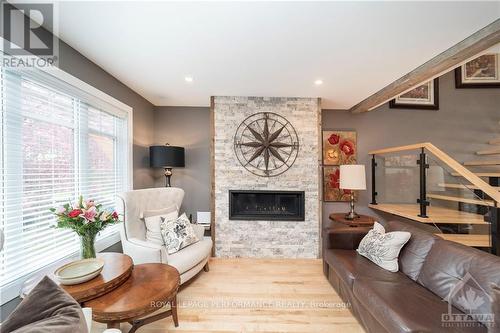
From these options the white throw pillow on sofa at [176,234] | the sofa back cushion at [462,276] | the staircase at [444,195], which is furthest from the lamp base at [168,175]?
the staircase at [444,195]

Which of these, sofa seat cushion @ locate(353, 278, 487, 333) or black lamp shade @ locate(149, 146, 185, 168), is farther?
black lamp shade @ locate(149, 146, 185, 168)

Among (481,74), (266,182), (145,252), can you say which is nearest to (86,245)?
(145,252)

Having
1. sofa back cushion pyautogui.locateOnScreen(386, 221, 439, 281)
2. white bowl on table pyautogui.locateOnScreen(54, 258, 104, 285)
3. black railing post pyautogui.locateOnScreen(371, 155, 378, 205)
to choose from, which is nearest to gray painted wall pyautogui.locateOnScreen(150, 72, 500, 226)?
black railing post pyautogui.locateOnScreen(371, 155, 378, 205)

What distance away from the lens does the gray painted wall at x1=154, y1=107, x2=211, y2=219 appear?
3.66 m

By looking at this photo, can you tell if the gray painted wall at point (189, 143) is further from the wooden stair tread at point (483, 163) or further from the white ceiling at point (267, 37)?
the wooden stair tread at point (483, 163)

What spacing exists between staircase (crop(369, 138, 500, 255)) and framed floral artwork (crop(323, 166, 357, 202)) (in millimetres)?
625

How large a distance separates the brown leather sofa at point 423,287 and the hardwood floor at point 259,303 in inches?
10.1

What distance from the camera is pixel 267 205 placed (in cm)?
329

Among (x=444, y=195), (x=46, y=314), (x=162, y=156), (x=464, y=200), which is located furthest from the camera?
(x=162, y=156)

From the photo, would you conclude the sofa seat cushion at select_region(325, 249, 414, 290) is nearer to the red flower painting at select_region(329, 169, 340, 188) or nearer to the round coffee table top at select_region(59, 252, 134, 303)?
the red flower painting at select_region(329, 169, 340, 188)

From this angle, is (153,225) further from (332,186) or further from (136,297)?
(332,186)

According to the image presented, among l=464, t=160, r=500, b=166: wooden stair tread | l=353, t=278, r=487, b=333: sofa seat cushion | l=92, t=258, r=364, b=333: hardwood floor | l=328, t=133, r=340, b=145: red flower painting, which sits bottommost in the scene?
l=92, t=258, r=364, b=333: hardwood floor

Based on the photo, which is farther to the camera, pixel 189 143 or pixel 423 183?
pixel 189 143

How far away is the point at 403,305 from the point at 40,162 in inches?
116
